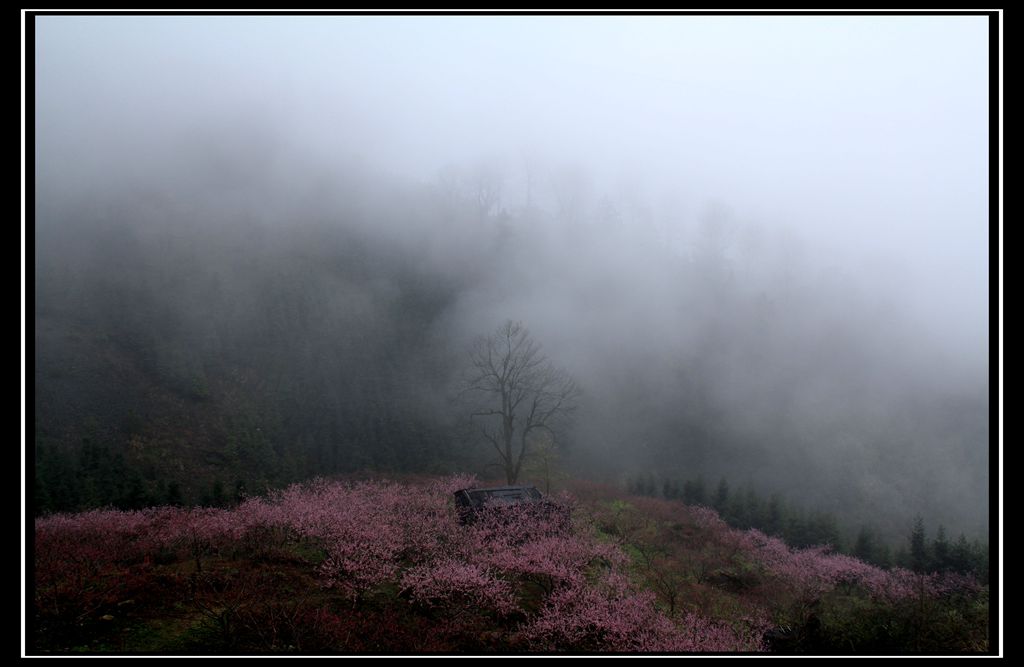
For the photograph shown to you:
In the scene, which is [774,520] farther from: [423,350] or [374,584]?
[423,350]

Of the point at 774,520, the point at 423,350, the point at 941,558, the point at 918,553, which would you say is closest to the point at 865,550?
the point at 918,553

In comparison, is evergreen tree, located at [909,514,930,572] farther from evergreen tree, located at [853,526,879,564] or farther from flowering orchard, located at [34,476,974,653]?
flowering orchard, located at [34,476,974,653]

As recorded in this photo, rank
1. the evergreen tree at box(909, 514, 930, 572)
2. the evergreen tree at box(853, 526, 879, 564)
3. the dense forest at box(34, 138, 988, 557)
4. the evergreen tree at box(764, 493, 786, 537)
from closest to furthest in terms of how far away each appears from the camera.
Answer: the evergreen tree at box(909, 514, 930, 572) → the evergreen tree at box(853, 526, 879, 564) → the evergreen tree at box(764, 493, 786, 537) → the dense forest at box(34, 138, 988, 557)

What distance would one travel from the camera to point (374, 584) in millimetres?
10852

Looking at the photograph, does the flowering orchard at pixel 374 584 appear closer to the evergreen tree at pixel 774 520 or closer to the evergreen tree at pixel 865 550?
the evergreen tree at pixel 865 550

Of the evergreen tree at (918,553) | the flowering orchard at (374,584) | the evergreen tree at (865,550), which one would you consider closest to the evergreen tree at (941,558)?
the evergreen tree at (918,553)

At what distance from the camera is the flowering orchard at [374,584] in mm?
8531

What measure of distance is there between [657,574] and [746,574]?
3.97 meters

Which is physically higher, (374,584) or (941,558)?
(374,584)

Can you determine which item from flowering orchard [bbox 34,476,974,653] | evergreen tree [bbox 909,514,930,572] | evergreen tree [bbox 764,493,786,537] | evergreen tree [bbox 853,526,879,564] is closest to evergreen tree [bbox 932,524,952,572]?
evergreen tree [bbox 909,514,930,572]

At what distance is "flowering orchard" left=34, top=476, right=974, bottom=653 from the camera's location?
853cm

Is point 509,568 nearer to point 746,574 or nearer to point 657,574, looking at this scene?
point 657,574
